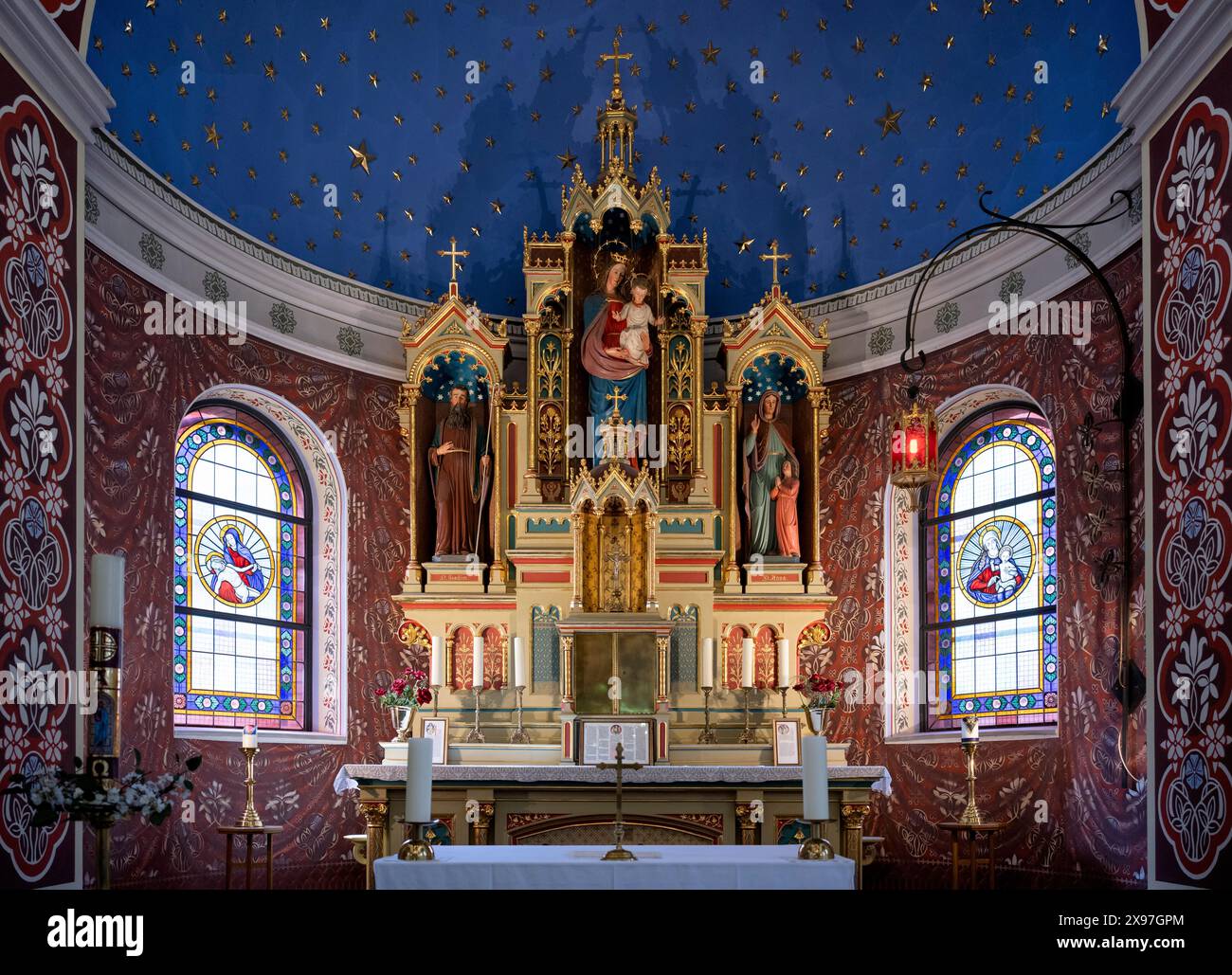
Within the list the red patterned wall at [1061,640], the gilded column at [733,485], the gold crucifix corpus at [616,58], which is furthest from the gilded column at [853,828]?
the gold crucifix corpus at [616,58]

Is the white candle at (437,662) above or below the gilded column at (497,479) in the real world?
below

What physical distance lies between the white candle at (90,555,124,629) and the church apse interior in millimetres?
3248

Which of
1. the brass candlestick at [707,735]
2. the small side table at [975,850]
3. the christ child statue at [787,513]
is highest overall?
the christ child statue at [787,513]

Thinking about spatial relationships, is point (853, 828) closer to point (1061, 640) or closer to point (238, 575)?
point (1061, 640)

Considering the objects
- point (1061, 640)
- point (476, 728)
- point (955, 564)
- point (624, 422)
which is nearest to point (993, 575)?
point (955, 564)

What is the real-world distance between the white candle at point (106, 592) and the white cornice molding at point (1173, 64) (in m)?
6.80

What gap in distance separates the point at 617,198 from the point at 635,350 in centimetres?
145

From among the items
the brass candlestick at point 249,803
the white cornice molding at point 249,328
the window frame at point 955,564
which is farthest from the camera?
the window frame at point 955,564

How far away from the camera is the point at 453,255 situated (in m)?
13.1

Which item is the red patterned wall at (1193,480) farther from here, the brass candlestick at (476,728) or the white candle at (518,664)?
the brass candlestick at (476,728)

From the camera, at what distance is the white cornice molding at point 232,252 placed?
10.5 m
